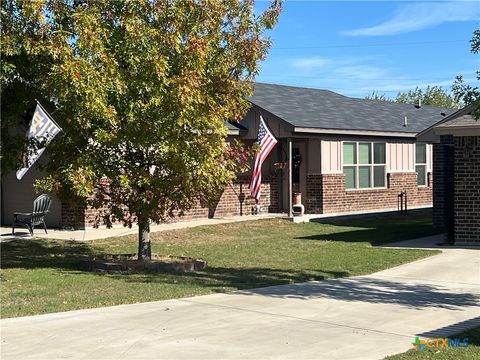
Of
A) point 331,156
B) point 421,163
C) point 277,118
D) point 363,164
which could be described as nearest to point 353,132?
point 331,156

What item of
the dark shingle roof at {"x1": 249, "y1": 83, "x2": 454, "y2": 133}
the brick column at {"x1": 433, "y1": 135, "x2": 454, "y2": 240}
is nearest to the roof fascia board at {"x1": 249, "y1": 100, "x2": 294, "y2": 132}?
the dark shingle roof at {"x1": 249, "y1": 83, "x2": 454, "y2": 133}

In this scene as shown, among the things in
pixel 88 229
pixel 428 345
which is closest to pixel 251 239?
pixel 88 229

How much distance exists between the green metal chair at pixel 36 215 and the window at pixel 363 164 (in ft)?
34.6

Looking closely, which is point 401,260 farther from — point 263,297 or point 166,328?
point 166,328

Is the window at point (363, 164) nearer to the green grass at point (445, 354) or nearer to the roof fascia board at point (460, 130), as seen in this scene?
the roof fascia board at point (460, 130)

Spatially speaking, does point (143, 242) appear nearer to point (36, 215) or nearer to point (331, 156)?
point (36, 215)

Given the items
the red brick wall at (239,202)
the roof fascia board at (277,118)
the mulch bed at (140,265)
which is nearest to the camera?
the mulch bed at (140,265)


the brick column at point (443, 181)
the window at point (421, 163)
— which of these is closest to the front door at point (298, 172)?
the brick column at point (443, 181)

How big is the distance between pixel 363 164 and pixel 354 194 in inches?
47.0

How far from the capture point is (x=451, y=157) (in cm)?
1634

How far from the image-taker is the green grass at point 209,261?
8.95 metres

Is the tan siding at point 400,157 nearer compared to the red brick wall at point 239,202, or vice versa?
the red brick wall at point 239,202

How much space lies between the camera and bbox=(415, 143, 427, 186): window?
26.4 metres

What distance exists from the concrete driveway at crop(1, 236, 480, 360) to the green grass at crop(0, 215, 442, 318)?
67 cm
